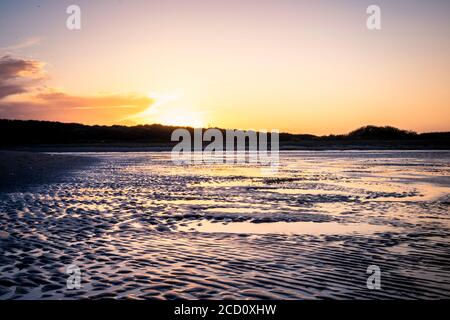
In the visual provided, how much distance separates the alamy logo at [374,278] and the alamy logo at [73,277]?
4.22 m

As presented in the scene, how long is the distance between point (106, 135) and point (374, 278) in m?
147

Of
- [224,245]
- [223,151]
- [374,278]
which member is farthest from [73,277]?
[223,151]

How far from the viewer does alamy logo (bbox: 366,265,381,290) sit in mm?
6430

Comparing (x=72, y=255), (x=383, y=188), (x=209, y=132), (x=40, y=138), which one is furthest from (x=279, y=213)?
(x=209, y=132)

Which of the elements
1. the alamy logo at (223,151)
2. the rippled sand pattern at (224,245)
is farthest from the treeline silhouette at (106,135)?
the rippled sand pattern at (224,245)

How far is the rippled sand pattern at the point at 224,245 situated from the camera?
6.43m

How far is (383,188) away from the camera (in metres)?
19.7

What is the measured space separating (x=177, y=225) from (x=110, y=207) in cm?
389

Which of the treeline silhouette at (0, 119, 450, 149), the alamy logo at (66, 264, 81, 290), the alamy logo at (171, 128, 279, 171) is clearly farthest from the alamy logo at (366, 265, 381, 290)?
the treeline silhouette at (0, 119, 450, 149)

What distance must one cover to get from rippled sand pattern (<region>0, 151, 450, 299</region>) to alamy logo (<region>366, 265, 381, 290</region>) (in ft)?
0.29

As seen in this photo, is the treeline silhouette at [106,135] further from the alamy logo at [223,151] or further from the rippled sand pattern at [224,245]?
the rippled sand pattern at [224,245]

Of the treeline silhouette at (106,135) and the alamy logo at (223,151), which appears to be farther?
the treeline silhouette at (106,135)

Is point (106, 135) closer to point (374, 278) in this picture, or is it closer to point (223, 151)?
point (223, 151)

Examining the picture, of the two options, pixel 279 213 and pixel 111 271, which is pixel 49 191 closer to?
pixel 279 213
